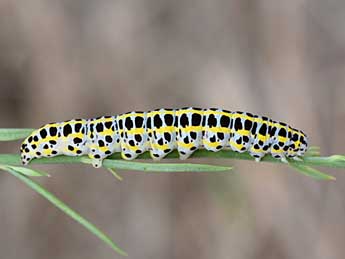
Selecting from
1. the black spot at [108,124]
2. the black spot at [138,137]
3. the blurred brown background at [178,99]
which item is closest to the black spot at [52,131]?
the black spot at [108,124]

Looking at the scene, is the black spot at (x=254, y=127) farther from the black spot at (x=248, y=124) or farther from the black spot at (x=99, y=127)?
the black spot at (x=99, y=127)

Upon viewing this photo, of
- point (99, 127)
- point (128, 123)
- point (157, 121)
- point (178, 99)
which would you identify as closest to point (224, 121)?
point (157, 121)

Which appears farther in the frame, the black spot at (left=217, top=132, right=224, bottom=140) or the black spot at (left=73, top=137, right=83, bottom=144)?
the black spot at (left=217, top=132, right=224, bottom=140)

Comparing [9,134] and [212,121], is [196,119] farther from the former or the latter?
[9,134]

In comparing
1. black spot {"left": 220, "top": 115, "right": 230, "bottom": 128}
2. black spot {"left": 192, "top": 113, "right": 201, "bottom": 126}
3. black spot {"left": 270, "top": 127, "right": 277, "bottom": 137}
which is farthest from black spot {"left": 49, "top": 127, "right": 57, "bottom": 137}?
black spot {"left": 270, "top": 127, "right": 277, "bottom": 137}

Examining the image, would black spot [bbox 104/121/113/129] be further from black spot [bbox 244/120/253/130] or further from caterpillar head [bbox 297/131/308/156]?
caterpillar head [bbox 297/131/308/156]

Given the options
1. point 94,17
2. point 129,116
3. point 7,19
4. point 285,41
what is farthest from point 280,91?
point 129,116

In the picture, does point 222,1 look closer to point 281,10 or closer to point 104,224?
point 281,10
